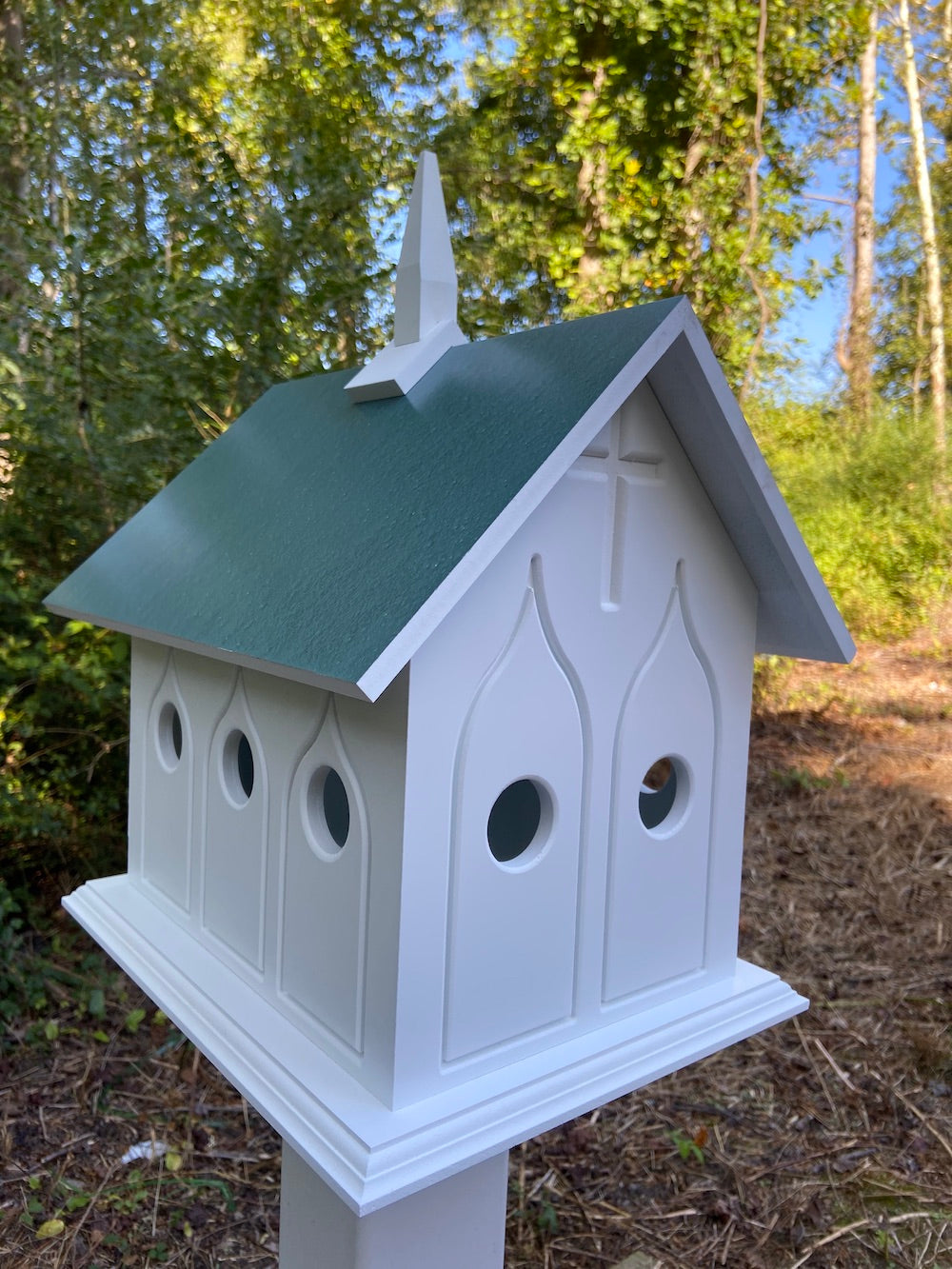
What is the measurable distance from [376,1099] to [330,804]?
0.59 metres

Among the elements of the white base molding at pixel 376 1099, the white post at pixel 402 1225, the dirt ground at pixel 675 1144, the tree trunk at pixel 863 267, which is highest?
the tree trunk at pixel 863 267

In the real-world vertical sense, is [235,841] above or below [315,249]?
below

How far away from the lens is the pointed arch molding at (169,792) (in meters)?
1.32

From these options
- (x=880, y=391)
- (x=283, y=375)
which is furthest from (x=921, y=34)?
(x=283, y=375)

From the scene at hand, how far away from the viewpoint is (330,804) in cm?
142

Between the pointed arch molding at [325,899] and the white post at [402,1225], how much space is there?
0.20 m

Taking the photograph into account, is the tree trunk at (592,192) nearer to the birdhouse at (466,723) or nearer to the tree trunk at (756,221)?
the tree trunk at (756,221)

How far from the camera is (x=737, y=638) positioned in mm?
1149

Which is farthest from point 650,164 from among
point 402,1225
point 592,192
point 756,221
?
point 402,1225

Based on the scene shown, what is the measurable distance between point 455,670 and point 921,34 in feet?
36.1

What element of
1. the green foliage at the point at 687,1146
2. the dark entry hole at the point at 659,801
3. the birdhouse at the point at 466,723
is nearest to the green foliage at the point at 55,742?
the birdhouse at the point at 466,723

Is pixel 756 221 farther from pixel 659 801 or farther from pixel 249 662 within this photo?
pixel 249 662

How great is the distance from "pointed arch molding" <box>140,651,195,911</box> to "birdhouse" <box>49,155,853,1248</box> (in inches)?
0.8

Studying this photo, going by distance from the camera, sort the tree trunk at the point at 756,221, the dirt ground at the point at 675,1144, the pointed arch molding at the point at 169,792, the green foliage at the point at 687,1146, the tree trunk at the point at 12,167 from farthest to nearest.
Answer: the tree trunk at the point at 756,221 → the tree trunk at the point at 12,167 → the green foliage at the point at 687,1146 → the dirt ground at the point at 675,1144 → the pointed arch molding at the point at 169,792
